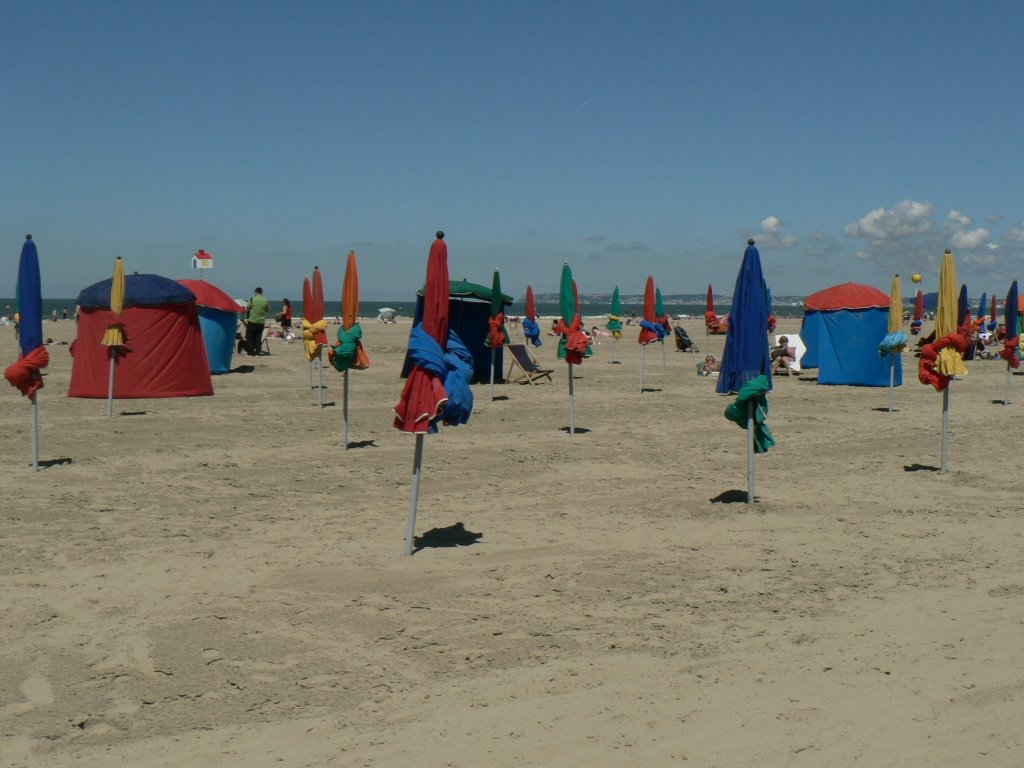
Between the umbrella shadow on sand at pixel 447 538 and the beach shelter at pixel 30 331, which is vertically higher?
the beach shelter at pixel 30 331

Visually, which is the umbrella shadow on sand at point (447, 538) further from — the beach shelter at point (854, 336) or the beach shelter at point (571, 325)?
the beach shelter at point (854, 336)

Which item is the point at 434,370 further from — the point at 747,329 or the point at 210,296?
the point at 210,296

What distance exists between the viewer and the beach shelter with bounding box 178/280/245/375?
2048cm

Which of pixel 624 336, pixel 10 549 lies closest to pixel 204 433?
pixel 10 549

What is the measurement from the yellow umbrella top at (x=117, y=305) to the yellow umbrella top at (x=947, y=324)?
1095 cm

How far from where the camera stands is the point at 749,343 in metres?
8.35

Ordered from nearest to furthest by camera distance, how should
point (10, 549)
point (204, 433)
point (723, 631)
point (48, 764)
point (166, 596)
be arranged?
point (48, 764) → point (723, 631) → point (166, 596) → point (10, 549) → point (204, 433)

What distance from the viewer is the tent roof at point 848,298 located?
19.9 meters

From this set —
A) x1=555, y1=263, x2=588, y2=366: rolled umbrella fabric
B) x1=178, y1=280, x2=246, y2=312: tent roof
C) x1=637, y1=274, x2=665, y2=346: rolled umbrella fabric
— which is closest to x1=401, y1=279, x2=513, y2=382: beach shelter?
x1=637, y1=274, x2=665, y2=346: rolled umbrella fabric

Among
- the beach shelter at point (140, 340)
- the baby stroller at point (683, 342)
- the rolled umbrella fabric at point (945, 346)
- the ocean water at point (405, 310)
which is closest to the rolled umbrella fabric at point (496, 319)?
the beach shelter at point (140, 340)

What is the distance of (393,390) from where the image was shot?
1842cm

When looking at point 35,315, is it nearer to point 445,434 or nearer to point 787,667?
point 445,434

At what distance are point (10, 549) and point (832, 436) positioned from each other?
10.3 m

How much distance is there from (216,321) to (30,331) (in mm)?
11093
